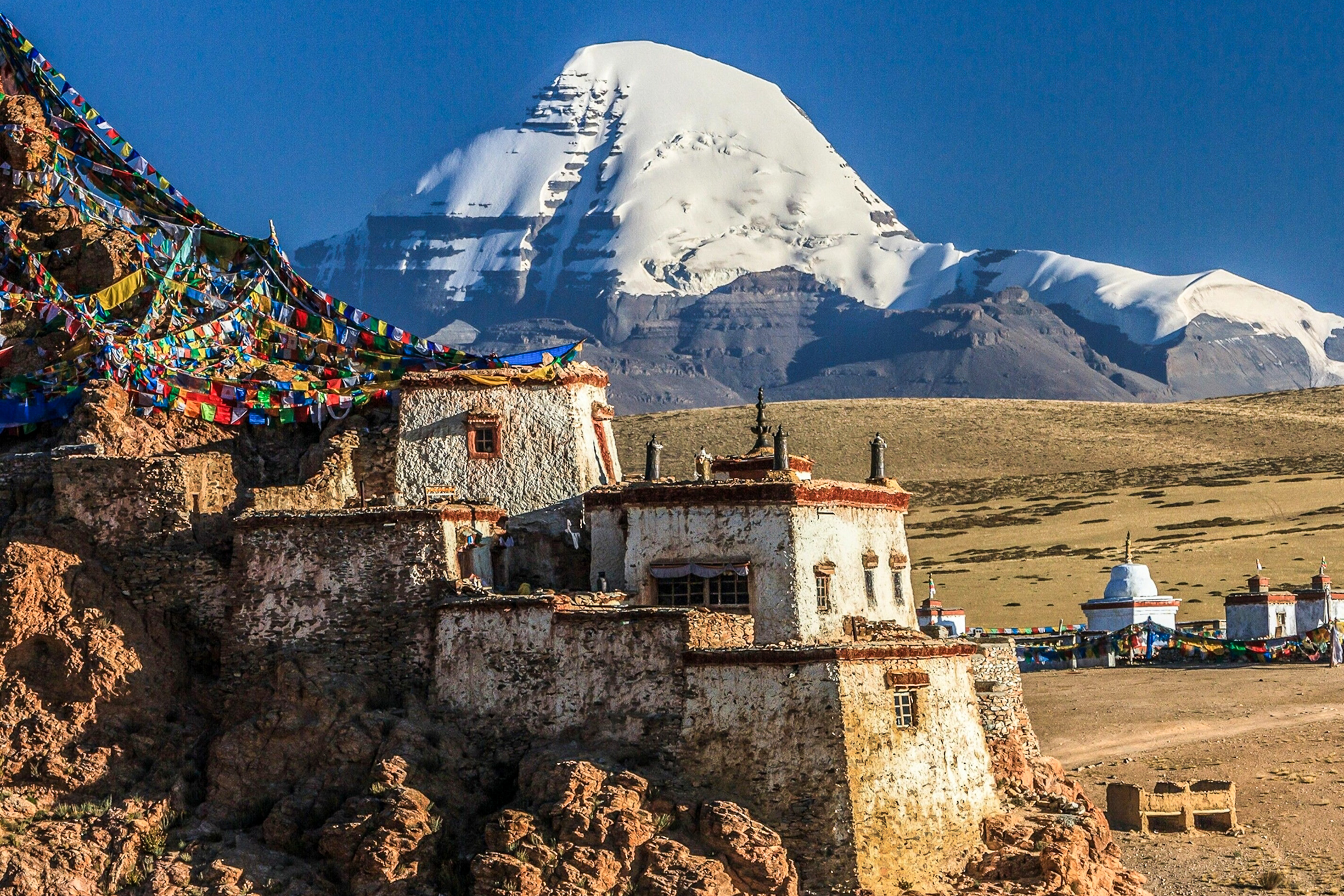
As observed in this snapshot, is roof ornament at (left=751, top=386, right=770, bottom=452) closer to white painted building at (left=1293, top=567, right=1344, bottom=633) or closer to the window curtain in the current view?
the window curtain

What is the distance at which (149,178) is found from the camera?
183 ft

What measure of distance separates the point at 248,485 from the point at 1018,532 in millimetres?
69312

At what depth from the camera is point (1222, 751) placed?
52.4 meters

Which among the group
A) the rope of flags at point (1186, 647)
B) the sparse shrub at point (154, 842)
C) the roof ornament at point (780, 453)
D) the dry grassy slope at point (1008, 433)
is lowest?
the sparse shrub at point (154, 842)

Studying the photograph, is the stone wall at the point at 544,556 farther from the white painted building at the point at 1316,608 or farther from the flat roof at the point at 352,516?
the white painted building at the point at 1316,608

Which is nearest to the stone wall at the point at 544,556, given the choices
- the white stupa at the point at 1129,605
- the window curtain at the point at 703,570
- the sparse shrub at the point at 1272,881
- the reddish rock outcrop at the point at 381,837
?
the window curtain at the point at 703,570

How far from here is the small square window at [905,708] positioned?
126 feet

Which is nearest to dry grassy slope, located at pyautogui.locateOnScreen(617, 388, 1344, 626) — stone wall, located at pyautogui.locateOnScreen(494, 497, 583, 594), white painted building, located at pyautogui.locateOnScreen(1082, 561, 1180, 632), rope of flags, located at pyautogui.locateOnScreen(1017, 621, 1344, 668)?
white painted building, located at pyautogui.locateOnScreen(1082, 561, 1180, 632)

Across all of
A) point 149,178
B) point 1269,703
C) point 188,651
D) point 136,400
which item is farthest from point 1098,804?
point 149,178

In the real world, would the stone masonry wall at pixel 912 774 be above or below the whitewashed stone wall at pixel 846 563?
below

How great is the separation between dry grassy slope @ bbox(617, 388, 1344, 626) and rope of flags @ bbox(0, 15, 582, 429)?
4132 centimetres

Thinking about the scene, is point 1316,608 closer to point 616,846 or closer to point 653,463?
point 653,463

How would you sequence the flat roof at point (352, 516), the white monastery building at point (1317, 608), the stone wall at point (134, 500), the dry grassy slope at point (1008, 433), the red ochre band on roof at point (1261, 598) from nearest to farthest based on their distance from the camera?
the flat roof at point (352, 516), the stone wall at point (134, 500), the white monastery building at point (1317, 608), the red ochre band on roof at point (1261, 598), the dry grassy slope at point (1008, 433)

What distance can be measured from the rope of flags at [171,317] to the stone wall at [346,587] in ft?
21.3
